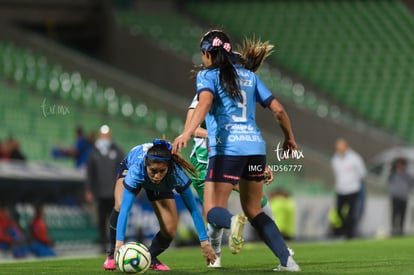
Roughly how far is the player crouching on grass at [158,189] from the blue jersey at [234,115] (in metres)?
0.57

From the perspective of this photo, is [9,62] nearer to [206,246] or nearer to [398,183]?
[398,183]

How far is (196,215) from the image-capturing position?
34.5 feet

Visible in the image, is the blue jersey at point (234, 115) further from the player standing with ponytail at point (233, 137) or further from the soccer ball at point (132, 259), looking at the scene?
the soccer ball at point (132, 259)

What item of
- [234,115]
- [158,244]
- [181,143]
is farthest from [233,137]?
[158,244]

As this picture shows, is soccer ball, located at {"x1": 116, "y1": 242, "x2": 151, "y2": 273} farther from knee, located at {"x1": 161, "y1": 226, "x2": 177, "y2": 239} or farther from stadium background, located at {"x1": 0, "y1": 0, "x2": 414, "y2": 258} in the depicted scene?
stadium background, located at {"x1": 0, "y1": 0, "x2": 414, "y2": 258}

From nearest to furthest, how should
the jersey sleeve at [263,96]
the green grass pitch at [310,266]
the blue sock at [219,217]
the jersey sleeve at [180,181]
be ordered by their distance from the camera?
the blue sock at [219,217] → the jersey sleeve at [263,96] → the jersey sleeve at [180,181] → the green grass pitch at [310,266]

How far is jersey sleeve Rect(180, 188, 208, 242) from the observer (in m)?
10.3

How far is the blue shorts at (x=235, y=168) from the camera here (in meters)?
9.97

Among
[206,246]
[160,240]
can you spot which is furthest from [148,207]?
[206,246]

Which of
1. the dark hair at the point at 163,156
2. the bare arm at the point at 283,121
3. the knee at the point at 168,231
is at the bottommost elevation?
the knee at the point at 168,231

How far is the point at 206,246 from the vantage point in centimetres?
1016

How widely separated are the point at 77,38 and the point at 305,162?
38.1 ft

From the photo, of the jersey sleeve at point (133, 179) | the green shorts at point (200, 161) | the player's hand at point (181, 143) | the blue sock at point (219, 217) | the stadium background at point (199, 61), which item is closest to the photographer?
the player's hand at point (181, 143)

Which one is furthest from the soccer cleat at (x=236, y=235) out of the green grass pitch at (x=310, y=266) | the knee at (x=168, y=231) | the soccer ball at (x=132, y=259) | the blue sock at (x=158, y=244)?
the blue sock at (x=158, y=244)
